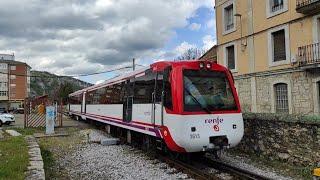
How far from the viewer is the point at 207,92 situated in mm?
11023

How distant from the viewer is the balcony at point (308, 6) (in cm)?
1928

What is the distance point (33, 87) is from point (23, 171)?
654 feet

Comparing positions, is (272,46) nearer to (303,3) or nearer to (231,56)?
(303,3)

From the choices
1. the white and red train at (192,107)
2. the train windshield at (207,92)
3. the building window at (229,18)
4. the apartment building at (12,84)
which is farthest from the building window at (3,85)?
the train windshield at (207,92)

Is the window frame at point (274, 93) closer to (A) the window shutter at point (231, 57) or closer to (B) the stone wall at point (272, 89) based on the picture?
(B) the stone wall at point (272, 89)

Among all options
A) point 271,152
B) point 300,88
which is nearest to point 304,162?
point 271,152

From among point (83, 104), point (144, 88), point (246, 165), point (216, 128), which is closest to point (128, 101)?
point (144, 88)

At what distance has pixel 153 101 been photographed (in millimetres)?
11984

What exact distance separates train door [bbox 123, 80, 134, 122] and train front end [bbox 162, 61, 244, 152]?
3952 mm

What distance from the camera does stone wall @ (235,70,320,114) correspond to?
2041 centimetres

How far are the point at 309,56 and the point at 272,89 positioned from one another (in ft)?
11.7

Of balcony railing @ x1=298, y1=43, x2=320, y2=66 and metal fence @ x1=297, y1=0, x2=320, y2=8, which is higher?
metal fence @ x1=297, y1=0, x2=320, y2=8

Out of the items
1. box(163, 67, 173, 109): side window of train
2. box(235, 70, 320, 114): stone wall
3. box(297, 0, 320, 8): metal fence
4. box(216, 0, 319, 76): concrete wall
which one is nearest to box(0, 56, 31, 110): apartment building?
box(216, 0, 319, 76): concrete wall

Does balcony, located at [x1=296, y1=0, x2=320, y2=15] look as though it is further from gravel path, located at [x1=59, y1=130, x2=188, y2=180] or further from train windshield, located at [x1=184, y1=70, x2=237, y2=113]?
gravel path, located at [x1=59, y1=130, x2=188, y2=180]
